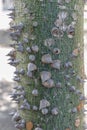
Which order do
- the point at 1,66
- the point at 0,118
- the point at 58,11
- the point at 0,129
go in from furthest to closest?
the point at 1,66 → the point at 0,118 → the point at 0,129 → the point at 58,11

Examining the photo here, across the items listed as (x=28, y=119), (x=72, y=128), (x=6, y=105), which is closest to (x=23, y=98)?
(x=28, y=119)

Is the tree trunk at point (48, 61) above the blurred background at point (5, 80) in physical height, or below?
above

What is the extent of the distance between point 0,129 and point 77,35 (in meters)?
3.42

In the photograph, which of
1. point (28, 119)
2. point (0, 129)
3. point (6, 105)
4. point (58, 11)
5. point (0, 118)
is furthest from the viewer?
point (6, 105)

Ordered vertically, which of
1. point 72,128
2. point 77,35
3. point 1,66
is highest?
point 77,35

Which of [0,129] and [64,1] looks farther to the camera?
[0,129]

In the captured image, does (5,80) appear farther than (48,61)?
Yes

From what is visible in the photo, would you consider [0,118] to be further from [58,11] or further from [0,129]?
[58,11]

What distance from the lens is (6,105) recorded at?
18.9ft

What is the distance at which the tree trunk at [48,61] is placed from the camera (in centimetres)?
159

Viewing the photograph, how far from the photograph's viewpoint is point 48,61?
5.19ft

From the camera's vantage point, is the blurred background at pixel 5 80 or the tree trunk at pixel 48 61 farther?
the blurred background at pixel 5 80

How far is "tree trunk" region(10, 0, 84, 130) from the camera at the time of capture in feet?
5.21

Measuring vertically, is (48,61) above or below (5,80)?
above
